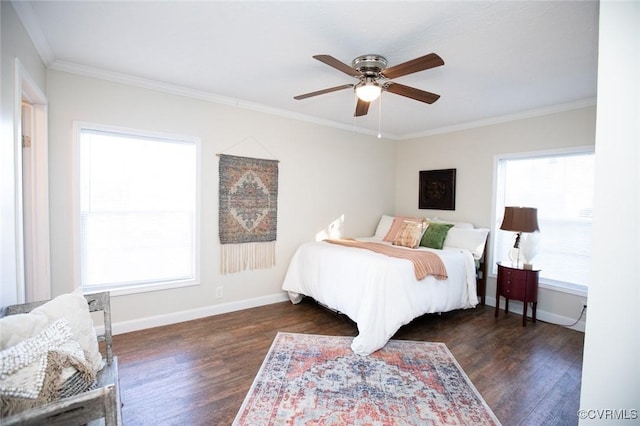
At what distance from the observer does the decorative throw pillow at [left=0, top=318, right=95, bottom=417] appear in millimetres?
963

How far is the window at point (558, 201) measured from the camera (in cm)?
335

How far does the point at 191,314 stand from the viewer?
11.0ft

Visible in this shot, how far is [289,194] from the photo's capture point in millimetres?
3971

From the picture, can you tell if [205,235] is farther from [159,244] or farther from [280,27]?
[280,27]

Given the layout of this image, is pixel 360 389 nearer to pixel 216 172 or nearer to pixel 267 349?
pixel 267 349

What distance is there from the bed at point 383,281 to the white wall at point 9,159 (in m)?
2.35

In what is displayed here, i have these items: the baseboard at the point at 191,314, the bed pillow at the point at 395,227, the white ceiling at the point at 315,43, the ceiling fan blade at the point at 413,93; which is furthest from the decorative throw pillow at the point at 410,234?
the ceiling fan blade at the point at 413,93

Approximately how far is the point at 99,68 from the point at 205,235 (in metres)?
1.78

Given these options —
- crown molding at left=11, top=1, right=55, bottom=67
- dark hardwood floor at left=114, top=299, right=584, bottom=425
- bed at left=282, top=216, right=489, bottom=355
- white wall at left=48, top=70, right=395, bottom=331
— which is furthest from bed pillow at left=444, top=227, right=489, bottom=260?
crown molding at left=11, top=1, right=55, bottom=67

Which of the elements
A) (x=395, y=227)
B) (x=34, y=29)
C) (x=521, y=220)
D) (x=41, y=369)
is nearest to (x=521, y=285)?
(x=521, y=220)

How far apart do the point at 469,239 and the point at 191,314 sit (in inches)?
133

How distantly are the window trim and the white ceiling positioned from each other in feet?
1.58

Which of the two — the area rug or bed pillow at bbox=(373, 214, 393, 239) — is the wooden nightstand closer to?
the area rug

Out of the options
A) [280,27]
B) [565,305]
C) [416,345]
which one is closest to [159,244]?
[280,27]
